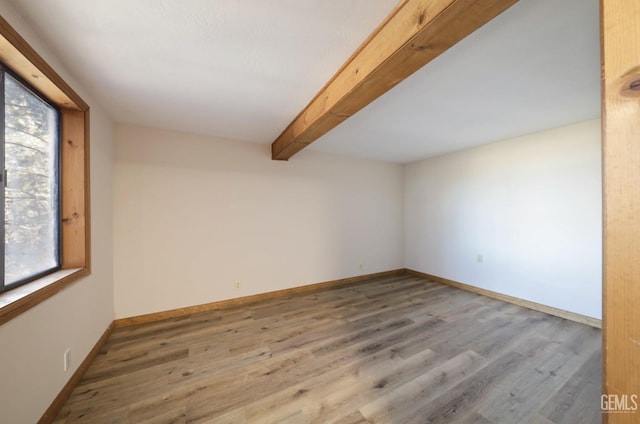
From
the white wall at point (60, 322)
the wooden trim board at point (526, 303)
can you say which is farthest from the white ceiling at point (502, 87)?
the white wall at point (60, 322)

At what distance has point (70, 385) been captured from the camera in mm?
1565

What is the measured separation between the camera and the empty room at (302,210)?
1.10 metres

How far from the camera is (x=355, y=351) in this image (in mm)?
2053

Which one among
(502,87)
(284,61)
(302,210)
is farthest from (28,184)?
(502,87)

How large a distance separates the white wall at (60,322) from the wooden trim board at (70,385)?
0.13 ft

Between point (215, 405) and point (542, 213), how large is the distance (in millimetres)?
4024

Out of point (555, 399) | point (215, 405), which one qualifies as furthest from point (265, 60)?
point (555, 399)

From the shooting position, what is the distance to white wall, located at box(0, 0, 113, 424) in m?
1.12

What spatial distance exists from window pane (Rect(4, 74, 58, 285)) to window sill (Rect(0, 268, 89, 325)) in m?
0.08

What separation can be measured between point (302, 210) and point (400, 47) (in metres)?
2.67

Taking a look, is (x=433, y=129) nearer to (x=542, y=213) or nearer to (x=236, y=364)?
(x=542, y=213)

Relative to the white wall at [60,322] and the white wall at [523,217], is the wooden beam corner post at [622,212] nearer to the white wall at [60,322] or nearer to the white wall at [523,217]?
the white wall at [60,322]

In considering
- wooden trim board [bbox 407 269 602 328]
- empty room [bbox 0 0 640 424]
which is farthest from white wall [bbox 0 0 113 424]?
wooden trim board [bbox 407 269 602 328]

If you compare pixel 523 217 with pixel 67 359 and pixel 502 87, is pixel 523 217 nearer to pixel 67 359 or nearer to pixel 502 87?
pixel 502 87
